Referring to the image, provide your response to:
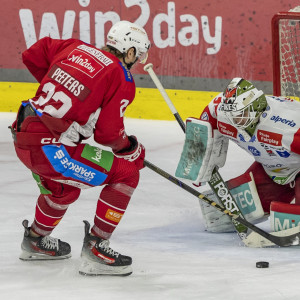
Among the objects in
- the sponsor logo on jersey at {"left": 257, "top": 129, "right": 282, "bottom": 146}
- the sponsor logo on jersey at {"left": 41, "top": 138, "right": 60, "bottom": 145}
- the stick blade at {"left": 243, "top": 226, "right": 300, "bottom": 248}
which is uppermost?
the sponsor logo on jersey at {"left": 41, "top": 138, "right": 60, "bottom": 145}

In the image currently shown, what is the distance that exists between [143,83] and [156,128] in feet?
1.40

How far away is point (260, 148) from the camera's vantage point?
402cm

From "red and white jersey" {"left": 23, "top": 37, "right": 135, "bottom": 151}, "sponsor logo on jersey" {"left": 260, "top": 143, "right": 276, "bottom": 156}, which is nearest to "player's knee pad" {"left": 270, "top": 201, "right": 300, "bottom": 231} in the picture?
"sponsor logo on jersey" {"left": 260, "top": 143, "right": 276, "bottom": 156}

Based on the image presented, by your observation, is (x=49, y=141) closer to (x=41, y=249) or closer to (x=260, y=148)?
(x=41, y=249)

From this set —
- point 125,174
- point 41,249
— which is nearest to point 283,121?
point 125,174

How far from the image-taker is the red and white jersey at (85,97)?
10.7 ft

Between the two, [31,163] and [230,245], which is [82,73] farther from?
[230,245]

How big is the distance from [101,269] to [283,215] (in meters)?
0.89

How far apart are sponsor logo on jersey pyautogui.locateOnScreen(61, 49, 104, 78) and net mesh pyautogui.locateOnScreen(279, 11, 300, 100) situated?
80.4 inches

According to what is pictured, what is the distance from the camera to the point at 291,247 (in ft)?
12.5

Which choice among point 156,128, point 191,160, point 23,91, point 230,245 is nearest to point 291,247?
point 230,245

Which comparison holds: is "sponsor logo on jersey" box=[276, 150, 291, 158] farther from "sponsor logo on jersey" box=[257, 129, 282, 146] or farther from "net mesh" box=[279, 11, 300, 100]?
"net mesh" box=[279, 11, 300, 100]

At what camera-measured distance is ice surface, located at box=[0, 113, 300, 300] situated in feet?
10.3

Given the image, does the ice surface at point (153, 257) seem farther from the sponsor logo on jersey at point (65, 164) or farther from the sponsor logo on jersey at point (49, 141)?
the sponsor logo on jersey at point (49, 141)
